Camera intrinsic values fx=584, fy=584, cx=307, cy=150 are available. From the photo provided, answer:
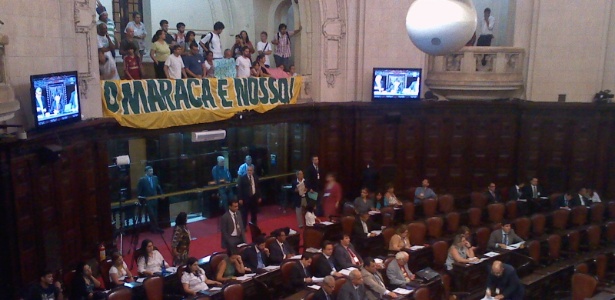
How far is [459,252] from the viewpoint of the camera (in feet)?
33.3

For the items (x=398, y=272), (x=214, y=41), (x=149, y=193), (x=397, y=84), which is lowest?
(x=398, y=272)

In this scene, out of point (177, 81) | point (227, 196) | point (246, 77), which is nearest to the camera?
point (177, 81)

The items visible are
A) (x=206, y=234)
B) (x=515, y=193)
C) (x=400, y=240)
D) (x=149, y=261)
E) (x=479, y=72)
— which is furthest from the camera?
(x=479, y=72)

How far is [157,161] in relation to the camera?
1320 centimetres

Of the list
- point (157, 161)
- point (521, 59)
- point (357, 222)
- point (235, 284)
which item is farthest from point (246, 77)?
point (521, 59)

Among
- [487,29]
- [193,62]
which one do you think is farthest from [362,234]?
[487,29]

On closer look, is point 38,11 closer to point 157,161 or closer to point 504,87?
point 157,161

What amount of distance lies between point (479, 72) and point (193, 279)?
9.86 metres

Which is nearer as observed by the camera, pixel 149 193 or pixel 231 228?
pixel 231 228

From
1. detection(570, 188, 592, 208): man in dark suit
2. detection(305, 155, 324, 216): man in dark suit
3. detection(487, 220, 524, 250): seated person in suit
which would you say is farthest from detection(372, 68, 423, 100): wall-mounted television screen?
detection(487, 220, 524, 250): seated person in suit

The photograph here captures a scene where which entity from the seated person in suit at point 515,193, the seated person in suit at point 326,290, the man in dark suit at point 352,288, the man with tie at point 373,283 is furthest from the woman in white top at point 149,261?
the seated person in suit at point 515,193

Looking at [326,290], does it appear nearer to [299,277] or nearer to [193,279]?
[299,277]

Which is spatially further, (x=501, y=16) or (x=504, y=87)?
(x=501, y=16)

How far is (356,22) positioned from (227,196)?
539 centimetres
